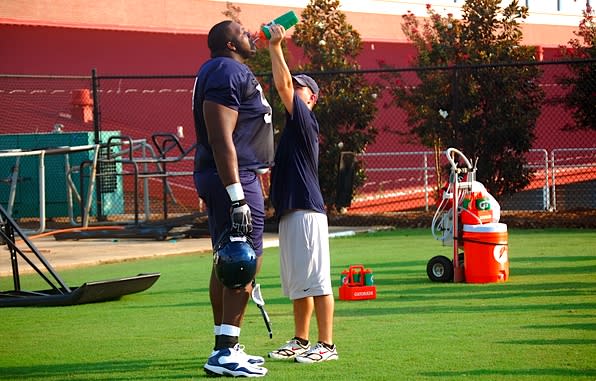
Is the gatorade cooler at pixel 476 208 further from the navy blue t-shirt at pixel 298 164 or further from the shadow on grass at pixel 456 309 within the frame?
the navy blue t-shirt at pixel 298 164

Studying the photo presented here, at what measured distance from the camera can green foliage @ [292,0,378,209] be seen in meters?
20.9

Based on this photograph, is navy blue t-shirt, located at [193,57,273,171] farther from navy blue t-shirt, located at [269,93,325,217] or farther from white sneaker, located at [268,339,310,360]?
white sneaker, located at [268,339,310,360]

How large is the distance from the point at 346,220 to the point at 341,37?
3.62m

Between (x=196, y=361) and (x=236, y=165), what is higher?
(x=236, y=165)

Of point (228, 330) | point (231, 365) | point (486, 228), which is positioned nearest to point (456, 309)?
point (486, 228)

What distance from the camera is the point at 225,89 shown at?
694 centimetres

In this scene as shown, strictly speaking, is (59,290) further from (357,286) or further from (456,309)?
(456,309)

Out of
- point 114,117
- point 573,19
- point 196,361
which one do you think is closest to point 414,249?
point 196,361

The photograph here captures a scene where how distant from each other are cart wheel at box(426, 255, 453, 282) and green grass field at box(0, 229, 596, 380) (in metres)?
0.25

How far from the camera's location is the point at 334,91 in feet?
69.3

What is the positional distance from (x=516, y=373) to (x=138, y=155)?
1808cm

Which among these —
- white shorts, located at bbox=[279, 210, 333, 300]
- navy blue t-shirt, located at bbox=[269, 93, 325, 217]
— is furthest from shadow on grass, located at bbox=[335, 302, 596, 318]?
navy blue t-shirt, located at bbox=[269, 93, 325, 217]

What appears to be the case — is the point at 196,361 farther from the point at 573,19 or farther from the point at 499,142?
the point at 573,19

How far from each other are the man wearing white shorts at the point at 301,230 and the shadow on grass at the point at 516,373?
2.98 feet
